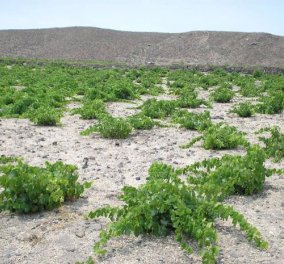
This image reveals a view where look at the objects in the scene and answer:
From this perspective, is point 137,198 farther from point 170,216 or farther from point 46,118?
point 46,118

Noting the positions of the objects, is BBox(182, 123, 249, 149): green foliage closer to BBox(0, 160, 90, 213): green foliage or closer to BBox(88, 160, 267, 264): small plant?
BBox(88, 160, 267, 264): small plant

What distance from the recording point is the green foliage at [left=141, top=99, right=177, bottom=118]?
14.0 metres

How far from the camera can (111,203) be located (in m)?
6.71

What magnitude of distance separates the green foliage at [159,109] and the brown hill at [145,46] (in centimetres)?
→ 4174

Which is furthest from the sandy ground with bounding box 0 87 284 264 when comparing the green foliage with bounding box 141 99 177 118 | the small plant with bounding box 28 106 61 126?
the green foliage with bounding box 141 99 177 118

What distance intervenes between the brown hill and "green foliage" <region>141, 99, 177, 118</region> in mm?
41743

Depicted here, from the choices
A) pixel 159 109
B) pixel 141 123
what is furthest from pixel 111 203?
pixel 159 109

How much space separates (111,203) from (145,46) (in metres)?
66.9

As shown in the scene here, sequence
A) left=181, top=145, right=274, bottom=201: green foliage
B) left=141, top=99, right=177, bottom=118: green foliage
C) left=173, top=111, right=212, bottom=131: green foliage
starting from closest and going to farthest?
1. left=181, top=145, right=274, bottom=201: green foliage
2. left=173, top=111, right=212, bottom=131: green foliage
3. left=141, top=99, right=177, bottom=118: green foliage

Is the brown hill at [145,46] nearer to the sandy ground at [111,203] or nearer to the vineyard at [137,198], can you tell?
the sandy ground at [111,203]

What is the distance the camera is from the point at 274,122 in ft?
45.2

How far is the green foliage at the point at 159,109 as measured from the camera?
1404cm

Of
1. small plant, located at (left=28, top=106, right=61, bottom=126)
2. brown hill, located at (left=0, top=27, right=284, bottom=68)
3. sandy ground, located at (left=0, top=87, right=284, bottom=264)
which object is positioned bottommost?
sandy ground, located at (left=0, top=87, right=284, bottom=264)

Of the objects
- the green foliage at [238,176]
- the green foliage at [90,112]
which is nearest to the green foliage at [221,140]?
the green foliage at [238,176]
